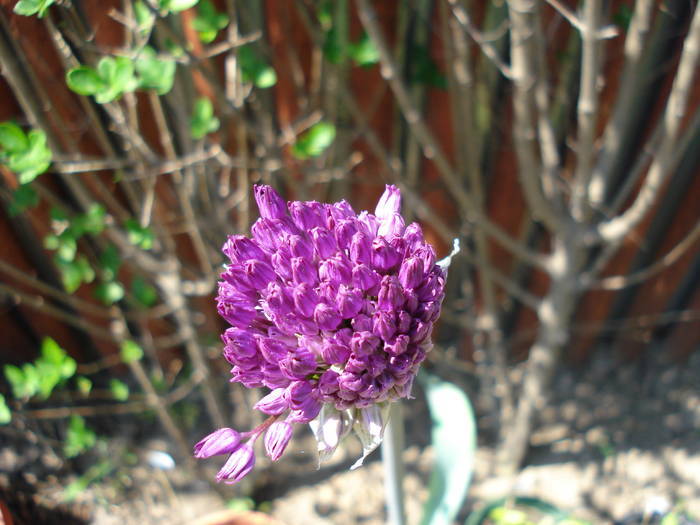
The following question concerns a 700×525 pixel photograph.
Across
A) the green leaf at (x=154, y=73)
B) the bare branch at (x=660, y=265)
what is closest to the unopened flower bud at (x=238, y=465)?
the green leaf at (x=154, y=73)

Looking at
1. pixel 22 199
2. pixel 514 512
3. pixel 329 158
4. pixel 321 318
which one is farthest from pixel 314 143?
pixel 514 512

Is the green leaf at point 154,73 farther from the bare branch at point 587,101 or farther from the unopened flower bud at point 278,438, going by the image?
the bare branch at point 587,101

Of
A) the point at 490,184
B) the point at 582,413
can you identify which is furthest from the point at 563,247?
the point at 582,413

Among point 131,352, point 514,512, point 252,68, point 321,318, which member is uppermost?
point 252,68

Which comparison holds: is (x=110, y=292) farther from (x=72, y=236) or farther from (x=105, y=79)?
(x=105, y=79)

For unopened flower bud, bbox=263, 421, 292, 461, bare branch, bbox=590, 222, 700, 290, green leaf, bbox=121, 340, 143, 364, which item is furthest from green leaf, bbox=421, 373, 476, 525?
green leaf, bbox=121, 340, 143, 364

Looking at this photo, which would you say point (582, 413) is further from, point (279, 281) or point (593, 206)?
point (279, 281)
